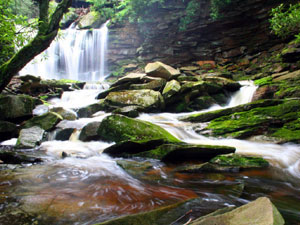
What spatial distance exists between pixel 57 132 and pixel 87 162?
3032 millimetres

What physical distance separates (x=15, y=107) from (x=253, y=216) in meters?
8.50

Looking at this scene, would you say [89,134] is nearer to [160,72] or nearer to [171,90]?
[171,90]

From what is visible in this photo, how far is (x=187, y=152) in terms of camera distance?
4324 millimetres

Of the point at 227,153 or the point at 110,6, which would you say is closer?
the point at 227,153

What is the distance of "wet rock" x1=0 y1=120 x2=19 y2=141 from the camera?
21.1 feet

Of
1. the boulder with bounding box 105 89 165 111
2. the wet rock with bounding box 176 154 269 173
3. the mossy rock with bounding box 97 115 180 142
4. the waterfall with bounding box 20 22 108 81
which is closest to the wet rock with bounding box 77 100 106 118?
the boulder with bounding box 105 89 165 111

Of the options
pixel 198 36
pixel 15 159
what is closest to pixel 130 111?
pixel 15 159

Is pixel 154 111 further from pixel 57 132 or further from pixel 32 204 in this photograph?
pixel 32 204

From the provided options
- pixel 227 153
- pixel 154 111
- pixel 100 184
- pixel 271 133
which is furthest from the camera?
pixel 154 111

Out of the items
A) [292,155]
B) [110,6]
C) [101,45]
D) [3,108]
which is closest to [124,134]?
[292,155]

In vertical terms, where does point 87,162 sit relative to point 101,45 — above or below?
below

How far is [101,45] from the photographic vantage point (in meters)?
24.0

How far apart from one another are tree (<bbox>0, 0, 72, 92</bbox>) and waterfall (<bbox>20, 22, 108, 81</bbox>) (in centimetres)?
1674

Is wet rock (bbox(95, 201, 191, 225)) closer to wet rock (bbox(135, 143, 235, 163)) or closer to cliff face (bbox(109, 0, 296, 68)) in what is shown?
wet rock (bbox(135, 143, 235, 163))
